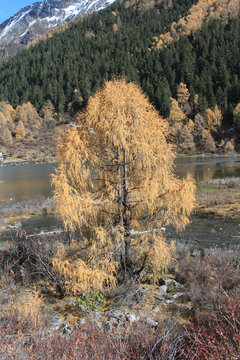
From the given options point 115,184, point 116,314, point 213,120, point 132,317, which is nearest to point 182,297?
point 132,317

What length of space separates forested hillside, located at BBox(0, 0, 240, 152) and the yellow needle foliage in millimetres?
65148

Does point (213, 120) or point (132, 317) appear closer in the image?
point (132, 317)

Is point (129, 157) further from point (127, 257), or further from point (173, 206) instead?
point (127, 257)

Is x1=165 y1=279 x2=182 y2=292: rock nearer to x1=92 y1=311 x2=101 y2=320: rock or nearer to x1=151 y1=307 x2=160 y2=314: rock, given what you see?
x1=151 y1=307 x2=160 y2=314: rock

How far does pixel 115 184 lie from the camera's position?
685cm

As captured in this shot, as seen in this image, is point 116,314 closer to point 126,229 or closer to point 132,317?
point 132,317

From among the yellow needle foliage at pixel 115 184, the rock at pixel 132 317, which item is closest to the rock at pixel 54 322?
the yellow needle foliage at pixel 115 184

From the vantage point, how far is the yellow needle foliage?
593 cm

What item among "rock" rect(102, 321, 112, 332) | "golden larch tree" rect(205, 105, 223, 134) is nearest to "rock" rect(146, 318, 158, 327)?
"rock" rect(102, 321, 112, 332)

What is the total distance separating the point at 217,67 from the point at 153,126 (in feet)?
406

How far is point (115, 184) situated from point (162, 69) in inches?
5100

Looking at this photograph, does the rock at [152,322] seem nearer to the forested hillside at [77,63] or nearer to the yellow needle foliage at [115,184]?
the yellow needle foliage at [115,184]

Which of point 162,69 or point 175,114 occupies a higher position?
point 162,69

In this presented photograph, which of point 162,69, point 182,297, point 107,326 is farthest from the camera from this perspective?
point 162,69
